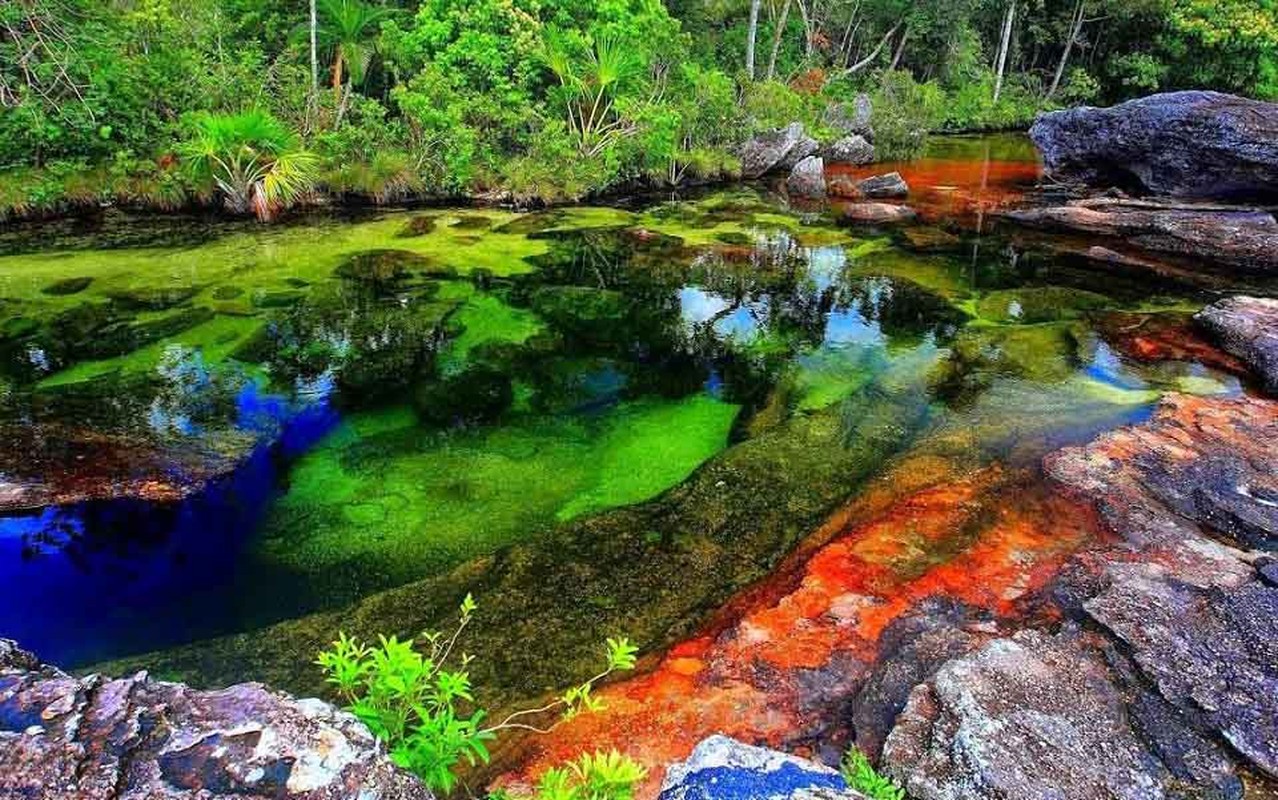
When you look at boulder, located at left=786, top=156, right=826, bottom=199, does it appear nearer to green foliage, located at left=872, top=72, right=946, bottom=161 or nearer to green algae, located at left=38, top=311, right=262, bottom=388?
green foliage, located at left=872, top=72, right=946, bottom=161

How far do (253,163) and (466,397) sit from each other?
7.01 m

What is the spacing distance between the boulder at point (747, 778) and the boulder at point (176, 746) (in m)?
0.56

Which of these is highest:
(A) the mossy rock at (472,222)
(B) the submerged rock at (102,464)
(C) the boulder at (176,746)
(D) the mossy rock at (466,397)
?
(C) the boulder at (176,746)

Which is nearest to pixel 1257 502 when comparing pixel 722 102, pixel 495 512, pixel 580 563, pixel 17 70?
pixel 580 563

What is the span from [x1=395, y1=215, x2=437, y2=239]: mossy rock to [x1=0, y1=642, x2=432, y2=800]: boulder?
352 inches

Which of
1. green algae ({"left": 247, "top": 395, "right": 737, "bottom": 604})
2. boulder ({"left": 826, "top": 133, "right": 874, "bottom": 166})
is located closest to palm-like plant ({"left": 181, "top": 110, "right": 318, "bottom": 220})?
green algae ({"left": 247, "top": 395, "right": 737, "bottom": 604})

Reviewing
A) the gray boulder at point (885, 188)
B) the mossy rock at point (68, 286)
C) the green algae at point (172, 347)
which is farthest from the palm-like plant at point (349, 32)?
the gray boulder at point (885, 188)

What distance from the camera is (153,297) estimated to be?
297 inches

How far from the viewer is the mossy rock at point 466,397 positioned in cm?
545

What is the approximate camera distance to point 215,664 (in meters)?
3.16

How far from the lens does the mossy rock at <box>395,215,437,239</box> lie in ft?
33.1

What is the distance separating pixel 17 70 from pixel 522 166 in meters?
6.61

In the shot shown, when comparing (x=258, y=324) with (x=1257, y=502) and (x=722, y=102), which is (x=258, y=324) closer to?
(x=1257, y=502)

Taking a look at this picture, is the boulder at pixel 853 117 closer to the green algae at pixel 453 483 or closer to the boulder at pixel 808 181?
the boulder at pixel 808 181
